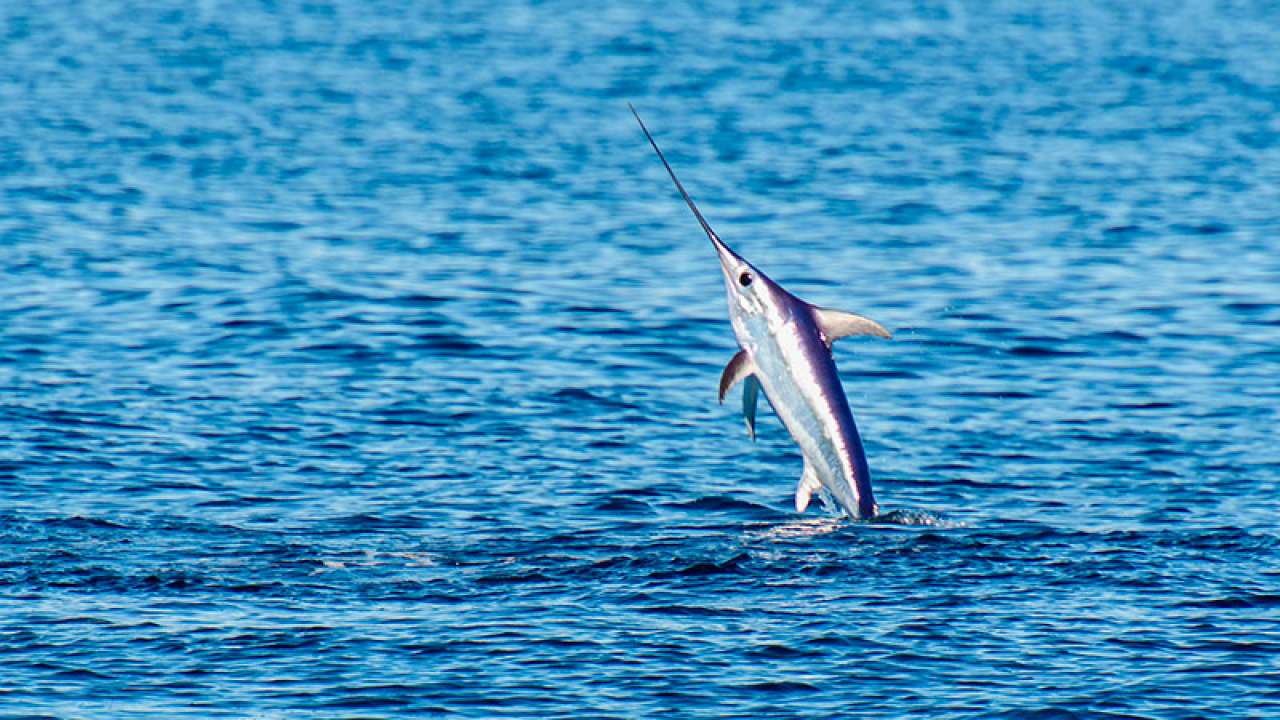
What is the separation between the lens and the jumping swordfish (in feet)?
61.9

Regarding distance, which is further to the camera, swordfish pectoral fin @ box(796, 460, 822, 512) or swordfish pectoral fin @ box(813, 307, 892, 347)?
swordfish pectoral fin @ box(796, 460, 822, 512)

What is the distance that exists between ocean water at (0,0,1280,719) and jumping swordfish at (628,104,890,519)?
1.18 metres

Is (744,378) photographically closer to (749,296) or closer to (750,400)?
(750,400)

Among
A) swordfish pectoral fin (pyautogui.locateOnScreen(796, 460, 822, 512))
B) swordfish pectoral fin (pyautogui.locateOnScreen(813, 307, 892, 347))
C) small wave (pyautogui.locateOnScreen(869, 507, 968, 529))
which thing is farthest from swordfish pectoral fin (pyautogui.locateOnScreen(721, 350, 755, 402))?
small wave (pyautogui.locateOnScreen(869, 507, 968, 529))

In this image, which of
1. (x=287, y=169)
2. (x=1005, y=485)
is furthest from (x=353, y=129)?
(x=1005, y=485)

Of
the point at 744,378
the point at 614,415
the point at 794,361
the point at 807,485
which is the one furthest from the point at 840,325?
the point at 614,415

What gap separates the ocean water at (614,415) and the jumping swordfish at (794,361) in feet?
3.87

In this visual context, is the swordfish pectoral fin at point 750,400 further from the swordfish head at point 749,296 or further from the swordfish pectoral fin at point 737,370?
the swordfish head at point 749,296

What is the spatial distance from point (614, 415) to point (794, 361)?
801 centimetres

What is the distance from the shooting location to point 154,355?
30125 millimetres

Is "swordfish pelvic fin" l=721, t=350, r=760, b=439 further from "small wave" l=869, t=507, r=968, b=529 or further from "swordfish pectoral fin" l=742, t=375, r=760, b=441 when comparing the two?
"small wave" l=869, t=507, r=968, b=529

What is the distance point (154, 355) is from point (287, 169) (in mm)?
20430

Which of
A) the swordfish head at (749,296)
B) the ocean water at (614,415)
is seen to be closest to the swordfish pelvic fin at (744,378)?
the swordfish head at (749,296)

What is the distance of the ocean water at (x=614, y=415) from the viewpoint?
55.4ft
